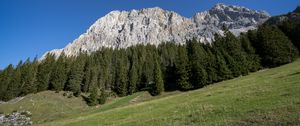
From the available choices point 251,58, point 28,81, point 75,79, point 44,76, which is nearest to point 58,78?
point 44,76

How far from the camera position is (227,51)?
294ft

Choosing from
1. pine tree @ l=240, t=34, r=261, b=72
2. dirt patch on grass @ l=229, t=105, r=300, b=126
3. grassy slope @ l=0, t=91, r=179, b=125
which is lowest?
dirt patch on grass @ l=229, t=105, r=300, b=126

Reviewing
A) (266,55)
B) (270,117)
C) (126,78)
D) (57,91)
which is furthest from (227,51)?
(270,117)

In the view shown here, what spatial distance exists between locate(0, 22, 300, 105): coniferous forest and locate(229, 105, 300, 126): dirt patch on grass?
6027 cm

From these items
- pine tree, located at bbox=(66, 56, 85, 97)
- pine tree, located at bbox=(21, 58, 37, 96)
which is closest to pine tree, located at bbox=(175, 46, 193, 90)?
pine tree, located at bbox=(66, 56, 85, 97)

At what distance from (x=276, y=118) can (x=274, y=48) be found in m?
73.6

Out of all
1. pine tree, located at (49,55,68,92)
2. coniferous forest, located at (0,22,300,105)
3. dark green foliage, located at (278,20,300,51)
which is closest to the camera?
coniferous forest, located at (0,22,300,105)

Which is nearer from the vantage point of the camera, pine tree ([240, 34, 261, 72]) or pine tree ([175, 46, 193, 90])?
pine tree ([240, 34, 261, 72])

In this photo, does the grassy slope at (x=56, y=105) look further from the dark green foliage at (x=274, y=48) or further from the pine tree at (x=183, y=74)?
the dark green foliage at (x=274, y=48)

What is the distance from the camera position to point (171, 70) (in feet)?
331

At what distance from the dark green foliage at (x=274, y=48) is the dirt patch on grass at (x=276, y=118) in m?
68.6

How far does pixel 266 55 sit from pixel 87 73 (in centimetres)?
7322

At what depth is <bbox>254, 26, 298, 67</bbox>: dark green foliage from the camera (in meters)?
78.6

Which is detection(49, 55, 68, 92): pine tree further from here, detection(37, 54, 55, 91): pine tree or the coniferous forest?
detection(37, 54, 55, 91): pine tree
